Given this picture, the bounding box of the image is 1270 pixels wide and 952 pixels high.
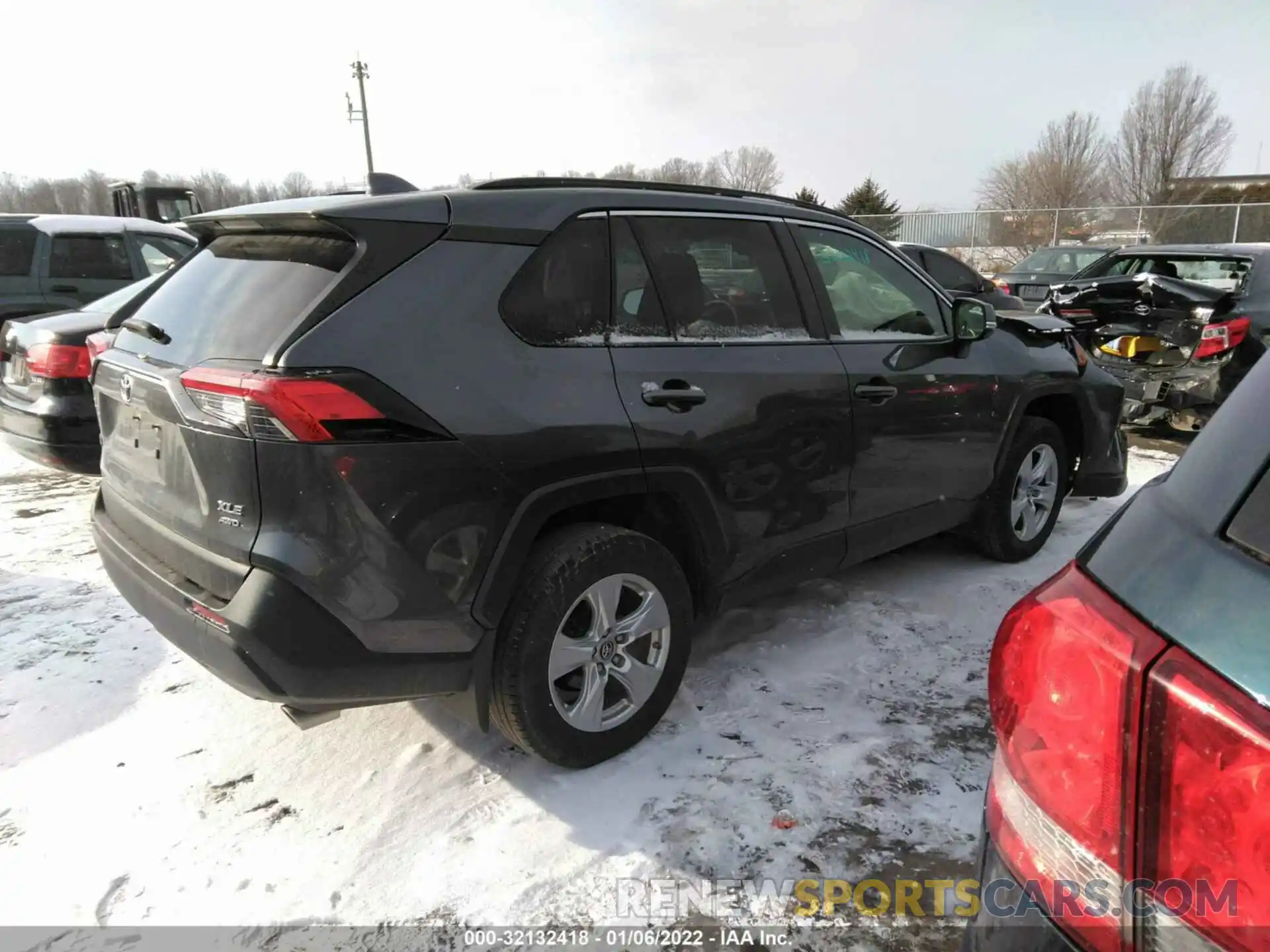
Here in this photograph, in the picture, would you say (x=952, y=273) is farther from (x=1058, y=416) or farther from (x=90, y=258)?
(x=90, y=258)

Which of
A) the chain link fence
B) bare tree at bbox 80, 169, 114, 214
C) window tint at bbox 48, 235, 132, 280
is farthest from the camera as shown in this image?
bare tree at bbox 80, 169, 114, 214

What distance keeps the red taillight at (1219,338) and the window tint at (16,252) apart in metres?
9.87

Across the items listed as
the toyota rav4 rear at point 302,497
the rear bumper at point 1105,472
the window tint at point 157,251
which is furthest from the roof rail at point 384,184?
the window tint at point 157,251

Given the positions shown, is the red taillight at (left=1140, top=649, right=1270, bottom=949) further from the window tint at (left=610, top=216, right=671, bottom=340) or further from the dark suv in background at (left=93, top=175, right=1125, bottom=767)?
the window tint at (left=610, top=216, right=671, bottom=340)

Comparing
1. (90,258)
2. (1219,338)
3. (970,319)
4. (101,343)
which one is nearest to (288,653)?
(101,343)

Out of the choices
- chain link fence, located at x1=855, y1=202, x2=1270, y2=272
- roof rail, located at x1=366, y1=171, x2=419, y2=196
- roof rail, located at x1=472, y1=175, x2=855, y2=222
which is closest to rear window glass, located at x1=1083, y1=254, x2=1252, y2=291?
roof rail, located at x1=472, y1=175, x2=855, y2=222

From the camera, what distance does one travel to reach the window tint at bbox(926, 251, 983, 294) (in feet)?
38.3

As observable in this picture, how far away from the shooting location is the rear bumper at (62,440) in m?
4.57

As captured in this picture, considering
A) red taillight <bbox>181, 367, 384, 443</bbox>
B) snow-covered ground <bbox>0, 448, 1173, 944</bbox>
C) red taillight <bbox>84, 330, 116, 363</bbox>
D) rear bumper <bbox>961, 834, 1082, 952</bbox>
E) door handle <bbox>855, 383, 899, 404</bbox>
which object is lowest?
snow-covered ground <bbox>0, 448, 1173, 944</bbox>

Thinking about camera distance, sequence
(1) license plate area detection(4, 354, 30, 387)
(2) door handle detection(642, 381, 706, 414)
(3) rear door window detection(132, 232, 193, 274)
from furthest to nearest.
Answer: (3) rear door window detection(132, 232, 193, 274) → (1) license plate area detection(4, 354, 30, 387) → (2) door handle detection(642, 381, 706, 414)

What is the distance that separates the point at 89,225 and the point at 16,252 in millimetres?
642

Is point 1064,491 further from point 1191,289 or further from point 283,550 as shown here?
point 283,550

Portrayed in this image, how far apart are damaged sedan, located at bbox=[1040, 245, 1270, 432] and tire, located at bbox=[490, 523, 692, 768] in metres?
5.33

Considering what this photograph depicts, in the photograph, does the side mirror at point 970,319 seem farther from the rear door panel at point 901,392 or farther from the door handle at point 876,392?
the door handle at point 876,392
